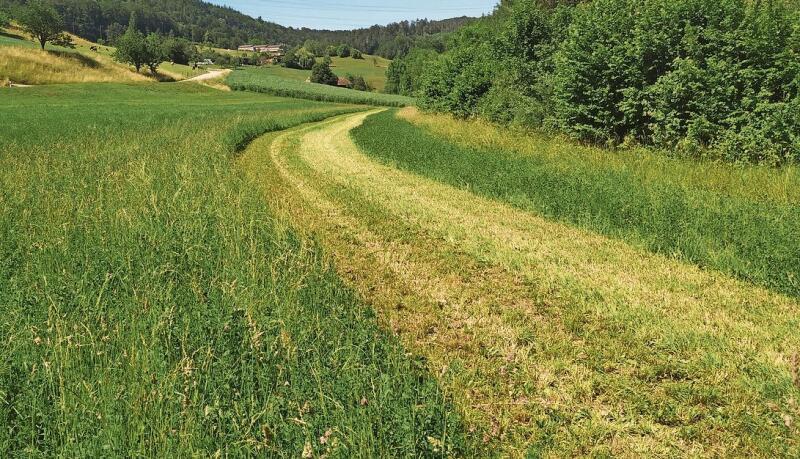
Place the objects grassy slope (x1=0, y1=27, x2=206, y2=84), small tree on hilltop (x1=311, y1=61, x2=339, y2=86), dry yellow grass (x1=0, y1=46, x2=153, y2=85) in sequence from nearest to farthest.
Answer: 1. dry yellow grass (x1=0, y1=46, x2=153, y2=85)
2. grassy slope (x1=0, y1=27, x2=206, y2=84)
3. small tree on hilltop (x1=311, y1=61, x2=339, y2=86)

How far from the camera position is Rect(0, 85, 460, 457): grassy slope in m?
2.85

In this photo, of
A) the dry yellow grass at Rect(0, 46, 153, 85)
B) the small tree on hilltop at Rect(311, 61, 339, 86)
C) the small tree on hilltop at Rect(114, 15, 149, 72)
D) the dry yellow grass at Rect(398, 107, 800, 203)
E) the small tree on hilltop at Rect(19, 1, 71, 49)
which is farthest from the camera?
the small tree on hilltop at Rect(311, 61, 339, 86)

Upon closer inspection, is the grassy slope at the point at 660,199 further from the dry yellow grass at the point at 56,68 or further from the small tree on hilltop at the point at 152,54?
the small tree on hilltop at the point at 152,54

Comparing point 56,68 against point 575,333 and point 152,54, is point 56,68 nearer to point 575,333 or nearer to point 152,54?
point 152,54

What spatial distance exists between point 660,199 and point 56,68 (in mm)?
83339

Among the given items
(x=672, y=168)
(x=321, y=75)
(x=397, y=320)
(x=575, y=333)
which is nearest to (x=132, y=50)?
(x=321, y=75)

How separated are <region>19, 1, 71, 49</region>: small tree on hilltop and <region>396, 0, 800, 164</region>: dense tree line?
321 ft

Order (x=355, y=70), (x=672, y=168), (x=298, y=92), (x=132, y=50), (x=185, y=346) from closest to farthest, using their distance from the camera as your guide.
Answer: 1. (x=185, y=346)
2. (x=672, y=168)
3. (x=298, y=92)
4. (x=132, y=50)
5. (x=355, y=70)

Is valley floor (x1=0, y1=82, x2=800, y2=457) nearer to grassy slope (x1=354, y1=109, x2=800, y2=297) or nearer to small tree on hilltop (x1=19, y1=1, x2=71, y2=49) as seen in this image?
grassy slope (x1=354, y1=109, x2=800, y2=297)

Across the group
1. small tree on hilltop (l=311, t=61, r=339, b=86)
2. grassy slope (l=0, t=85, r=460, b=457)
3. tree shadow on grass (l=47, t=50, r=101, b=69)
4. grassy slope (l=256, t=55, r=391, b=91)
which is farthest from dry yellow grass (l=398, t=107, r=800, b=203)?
grassy slope (l=256, t=55, r=391, b=91)

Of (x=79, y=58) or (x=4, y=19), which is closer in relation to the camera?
(x=79, y=58)

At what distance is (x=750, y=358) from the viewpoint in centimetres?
406

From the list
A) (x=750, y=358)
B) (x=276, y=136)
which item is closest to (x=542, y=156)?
(x=750, y=358)

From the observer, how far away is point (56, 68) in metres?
66.3
